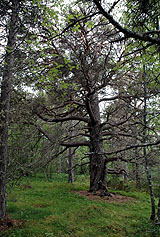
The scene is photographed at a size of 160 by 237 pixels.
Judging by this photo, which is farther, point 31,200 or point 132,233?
point 31,200

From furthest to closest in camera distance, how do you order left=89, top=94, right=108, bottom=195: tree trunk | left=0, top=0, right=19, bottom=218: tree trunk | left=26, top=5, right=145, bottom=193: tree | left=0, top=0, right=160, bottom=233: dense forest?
left=89, top=94, right=108, bottom=195: tree trunk → left=26, top=5, right=145, bottom=193: tree → left=0, top=0, right=19, bottom=218: tree trunk → left=0, top=0, right=160, bottom=233: dense forest

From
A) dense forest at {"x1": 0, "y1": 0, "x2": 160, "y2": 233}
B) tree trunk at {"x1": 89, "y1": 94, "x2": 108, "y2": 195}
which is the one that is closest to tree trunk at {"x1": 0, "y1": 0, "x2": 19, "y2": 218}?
dense forest at {"x1": 0, "y1": 0, "x2": 160, "y2": 233}

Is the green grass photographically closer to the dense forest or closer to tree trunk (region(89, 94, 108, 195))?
the dense forest

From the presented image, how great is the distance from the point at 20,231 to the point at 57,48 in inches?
319

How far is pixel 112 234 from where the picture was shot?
5.23 metres

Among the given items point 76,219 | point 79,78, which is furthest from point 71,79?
point 76,219

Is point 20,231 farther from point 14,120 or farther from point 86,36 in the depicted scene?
point 86,36

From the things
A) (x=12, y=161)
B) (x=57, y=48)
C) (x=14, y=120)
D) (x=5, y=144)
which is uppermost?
(x=57, y=48)

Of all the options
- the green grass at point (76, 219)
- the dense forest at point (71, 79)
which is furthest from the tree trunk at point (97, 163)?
the green grass at point (76, 219)

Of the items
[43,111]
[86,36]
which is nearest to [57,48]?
[86,36]

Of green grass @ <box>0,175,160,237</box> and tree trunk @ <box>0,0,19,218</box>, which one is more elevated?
tree trunk @ <box>0,0,19,218</box>

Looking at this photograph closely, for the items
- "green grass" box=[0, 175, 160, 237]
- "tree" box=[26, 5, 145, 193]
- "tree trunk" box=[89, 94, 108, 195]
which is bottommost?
"green grass" box=[0, 175, 160, 237]

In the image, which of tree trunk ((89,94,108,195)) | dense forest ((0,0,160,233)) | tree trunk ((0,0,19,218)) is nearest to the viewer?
dense forest ((0,0,160,233))

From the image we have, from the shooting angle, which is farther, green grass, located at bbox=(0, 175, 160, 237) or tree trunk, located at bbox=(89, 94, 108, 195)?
tree trunk, located at bbox=(89, 94, 108, 195)
